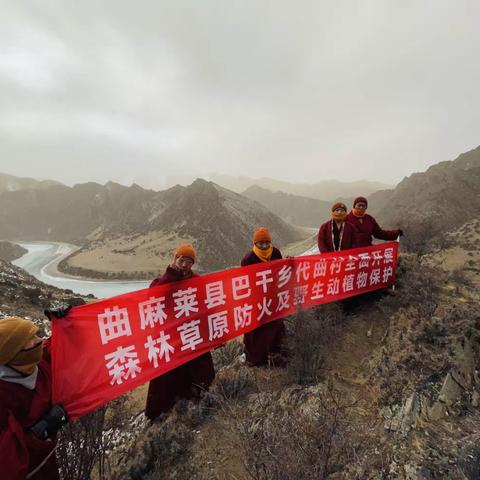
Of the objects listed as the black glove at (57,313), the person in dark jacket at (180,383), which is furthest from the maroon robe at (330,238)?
the black glove at (57,313)

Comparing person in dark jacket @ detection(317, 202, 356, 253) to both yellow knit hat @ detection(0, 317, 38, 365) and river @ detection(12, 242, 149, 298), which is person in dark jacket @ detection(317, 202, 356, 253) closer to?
yellow knit hat @ detection(0, 317, 38, 365)

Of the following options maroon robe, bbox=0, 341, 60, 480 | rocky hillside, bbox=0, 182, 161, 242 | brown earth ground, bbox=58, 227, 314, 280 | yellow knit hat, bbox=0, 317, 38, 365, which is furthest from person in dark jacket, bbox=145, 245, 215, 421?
rocky hillside, bbox=0, 182, 161, 242

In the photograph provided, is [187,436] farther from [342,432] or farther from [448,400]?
[448,400]

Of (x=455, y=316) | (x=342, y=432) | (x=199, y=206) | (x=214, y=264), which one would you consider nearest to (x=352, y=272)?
(x=455, y=316)

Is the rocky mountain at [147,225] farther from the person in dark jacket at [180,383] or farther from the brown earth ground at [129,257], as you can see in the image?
the person in dark jacket at [180,383]

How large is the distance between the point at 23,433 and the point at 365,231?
489 cm

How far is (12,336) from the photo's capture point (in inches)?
71.4

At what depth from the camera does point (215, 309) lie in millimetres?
3814

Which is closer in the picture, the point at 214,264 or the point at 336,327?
the point at 336,327

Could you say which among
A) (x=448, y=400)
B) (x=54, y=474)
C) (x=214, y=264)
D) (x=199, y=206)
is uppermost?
(x=199, y=206)

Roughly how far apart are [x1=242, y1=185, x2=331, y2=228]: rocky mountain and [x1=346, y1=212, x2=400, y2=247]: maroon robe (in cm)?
10964

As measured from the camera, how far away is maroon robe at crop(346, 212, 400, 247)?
4.96 meters

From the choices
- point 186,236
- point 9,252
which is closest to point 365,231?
point 186,236

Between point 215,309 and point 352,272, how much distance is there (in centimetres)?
249
